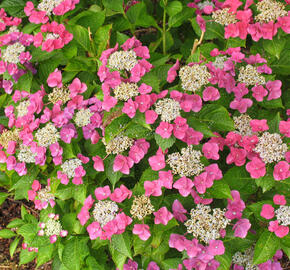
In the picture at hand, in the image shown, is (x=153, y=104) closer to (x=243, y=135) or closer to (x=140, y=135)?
(x=140, y=135)

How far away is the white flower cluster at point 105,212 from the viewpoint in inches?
60.6

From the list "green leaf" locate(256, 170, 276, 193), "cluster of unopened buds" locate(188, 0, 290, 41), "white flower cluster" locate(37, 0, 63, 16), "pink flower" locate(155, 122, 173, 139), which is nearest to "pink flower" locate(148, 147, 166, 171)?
"pink flower" locate(155, 122, 173, 139)

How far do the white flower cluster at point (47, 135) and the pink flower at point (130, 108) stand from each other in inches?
16.2

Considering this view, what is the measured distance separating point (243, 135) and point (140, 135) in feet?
1.77

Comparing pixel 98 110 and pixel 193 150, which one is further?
pixel 98 110

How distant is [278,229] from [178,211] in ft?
1.47

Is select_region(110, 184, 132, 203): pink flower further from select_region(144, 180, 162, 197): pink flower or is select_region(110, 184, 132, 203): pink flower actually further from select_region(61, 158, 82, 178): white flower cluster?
select_region(61, 158, 82, 178): white flower cluster

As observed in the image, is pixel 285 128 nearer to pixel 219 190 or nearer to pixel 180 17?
pixel 219 190

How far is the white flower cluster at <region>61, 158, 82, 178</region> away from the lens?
5.58 feet

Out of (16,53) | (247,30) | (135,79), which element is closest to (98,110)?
(135,79)

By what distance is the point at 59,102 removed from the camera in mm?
1758

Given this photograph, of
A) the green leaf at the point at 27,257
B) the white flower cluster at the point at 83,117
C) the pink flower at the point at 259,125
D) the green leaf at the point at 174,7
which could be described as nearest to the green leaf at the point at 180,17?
the green leaf at the point at 174,7

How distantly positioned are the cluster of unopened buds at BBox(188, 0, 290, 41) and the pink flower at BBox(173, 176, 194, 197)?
2.75 ft

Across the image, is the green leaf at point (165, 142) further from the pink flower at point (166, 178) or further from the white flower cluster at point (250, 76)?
the white flower cluster at point (250, 76)
